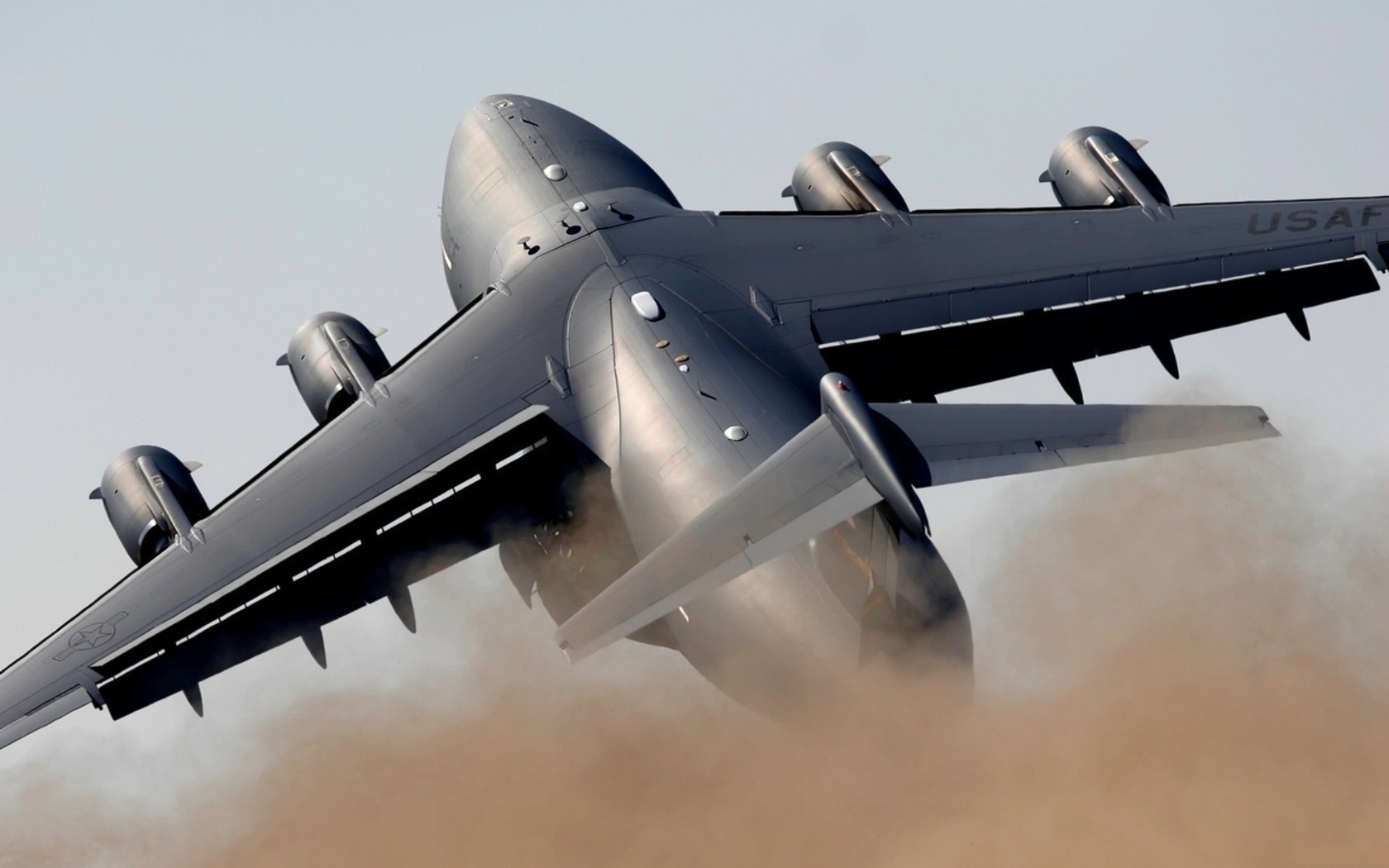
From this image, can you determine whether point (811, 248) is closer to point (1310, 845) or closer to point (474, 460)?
point (474, 460)

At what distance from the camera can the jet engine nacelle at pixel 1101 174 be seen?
2427cm

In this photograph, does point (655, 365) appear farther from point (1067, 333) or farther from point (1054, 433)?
point (1067, 333)

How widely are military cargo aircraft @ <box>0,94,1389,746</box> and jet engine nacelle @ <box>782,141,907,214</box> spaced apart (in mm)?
57

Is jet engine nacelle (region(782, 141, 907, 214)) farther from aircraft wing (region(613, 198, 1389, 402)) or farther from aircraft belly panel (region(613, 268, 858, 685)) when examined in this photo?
aircraft belly panel (region(613, 268, 858, 685))

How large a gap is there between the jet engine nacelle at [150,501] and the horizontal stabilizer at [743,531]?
7586 mm

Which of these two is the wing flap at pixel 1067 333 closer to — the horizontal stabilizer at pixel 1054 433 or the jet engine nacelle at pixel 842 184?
the jet engine nacelle at pixel 842 184

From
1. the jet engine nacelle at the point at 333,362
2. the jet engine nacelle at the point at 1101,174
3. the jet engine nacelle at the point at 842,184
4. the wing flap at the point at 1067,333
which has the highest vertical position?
the jet engine nacelle at the point at 333,362

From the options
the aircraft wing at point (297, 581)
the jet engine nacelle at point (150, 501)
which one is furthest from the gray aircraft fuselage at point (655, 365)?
the jet engine nacelle at point (150, 501)

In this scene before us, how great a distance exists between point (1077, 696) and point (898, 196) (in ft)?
31.2

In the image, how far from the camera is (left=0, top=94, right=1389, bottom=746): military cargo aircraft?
51.1ft

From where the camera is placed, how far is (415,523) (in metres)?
20.5

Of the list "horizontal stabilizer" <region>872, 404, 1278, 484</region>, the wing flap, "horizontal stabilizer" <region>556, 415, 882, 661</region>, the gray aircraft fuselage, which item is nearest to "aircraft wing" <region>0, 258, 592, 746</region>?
the gray aircraft fuselage

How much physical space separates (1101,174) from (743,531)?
39.1 feet

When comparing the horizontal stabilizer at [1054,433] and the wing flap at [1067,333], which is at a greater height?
the horizontal stabilizer at [1054,433]
